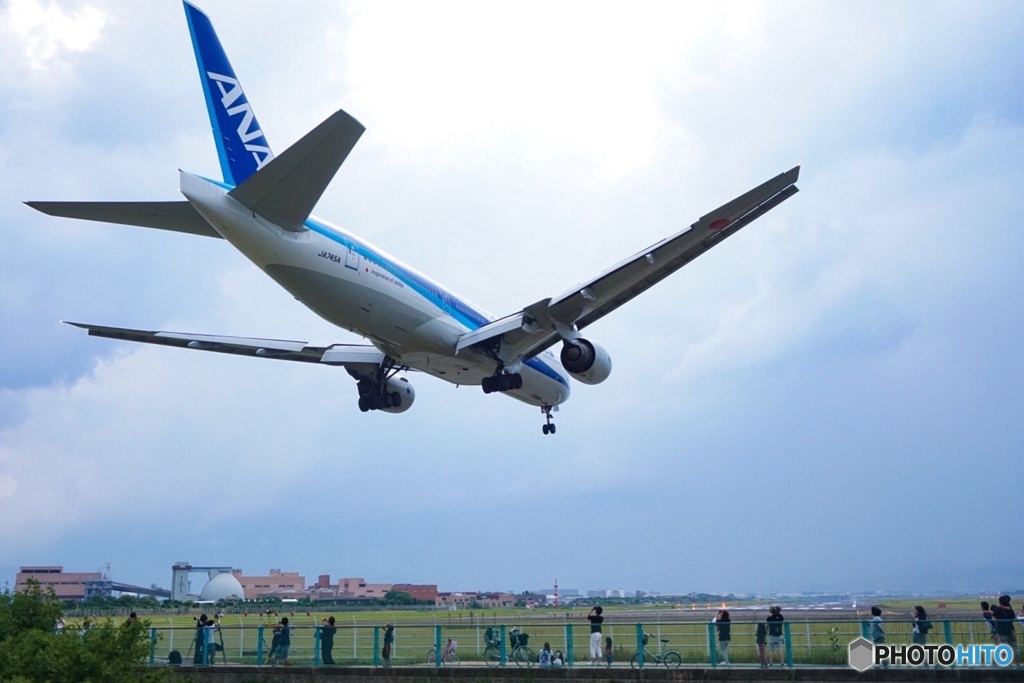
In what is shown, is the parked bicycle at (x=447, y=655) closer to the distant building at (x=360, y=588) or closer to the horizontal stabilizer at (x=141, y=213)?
the horizontal stabilizer at (x=141, y=213)

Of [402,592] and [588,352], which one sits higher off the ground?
[588,352]

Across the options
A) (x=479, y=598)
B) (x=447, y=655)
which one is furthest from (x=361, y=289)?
(x=479, y=598)

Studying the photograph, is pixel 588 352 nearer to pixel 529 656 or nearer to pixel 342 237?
pixel 342 237

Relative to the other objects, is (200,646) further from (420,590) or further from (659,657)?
(420,590)

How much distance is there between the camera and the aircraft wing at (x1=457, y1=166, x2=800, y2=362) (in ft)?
60.6

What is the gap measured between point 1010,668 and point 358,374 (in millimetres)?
18212

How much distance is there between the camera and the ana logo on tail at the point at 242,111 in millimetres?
19531

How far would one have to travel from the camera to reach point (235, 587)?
73.8 metres

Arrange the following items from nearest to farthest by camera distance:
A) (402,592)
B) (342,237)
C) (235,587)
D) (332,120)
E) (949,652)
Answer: (949,652), (332,120), (342,237), (235,587), (402,592)

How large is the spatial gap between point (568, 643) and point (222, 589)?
63.3 meters

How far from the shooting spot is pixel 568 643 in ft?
54.1

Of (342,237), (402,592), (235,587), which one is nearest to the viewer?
(342,237)

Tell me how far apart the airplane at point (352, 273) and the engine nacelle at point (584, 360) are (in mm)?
30

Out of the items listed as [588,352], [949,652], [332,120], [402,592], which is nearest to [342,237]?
[332,120]
